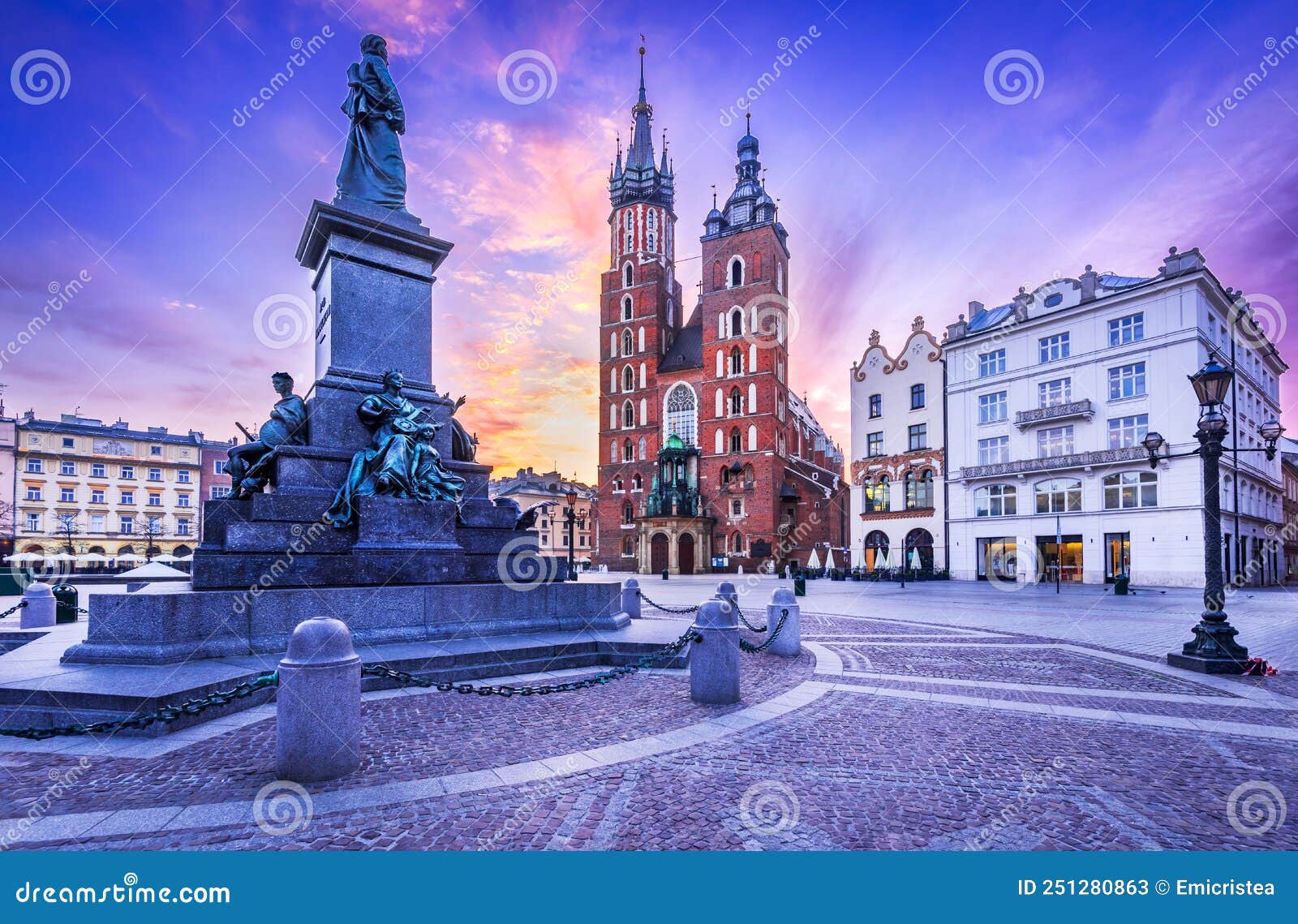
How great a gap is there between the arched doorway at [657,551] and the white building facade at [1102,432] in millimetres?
22401

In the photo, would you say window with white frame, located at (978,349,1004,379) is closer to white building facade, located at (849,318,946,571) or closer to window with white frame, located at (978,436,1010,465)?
white building facade, located at (849,318,946,571)

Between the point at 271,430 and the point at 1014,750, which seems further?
the point at 271,430

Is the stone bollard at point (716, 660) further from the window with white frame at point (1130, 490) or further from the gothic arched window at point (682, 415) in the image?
the gothic arched window at point (682, 415)

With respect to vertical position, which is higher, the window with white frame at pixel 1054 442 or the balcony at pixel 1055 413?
the balcony at pixel 1055 413

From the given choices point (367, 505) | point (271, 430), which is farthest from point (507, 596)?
point (271, 430)

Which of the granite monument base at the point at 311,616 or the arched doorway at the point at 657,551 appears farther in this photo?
the arched doorway at the point at 657,551

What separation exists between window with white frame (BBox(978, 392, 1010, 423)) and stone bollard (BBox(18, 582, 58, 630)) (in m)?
41.7

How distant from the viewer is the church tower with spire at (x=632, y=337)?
5962cm

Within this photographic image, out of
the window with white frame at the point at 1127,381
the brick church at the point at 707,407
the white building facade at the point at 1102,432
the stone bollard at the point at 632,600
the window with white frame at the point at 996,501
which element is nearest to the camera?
the stone bollard at the point at 632,600

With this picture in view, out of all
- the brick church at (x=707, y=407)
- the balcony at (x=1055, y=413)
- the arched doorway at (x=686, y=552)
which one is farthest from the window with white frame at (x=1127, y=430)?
the arched doorway at (x=686, y=552)

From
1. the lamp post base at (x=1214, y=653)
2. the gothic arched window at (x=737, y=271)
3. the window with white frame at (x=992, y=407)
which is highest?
the gothic arched window at (x=737, y=271)

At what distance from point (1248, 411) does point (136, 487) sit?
89045mm

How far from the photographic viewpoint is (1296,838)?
3756 millimetres

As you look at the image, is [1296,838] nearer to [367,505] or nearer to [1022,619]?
[367,505]
